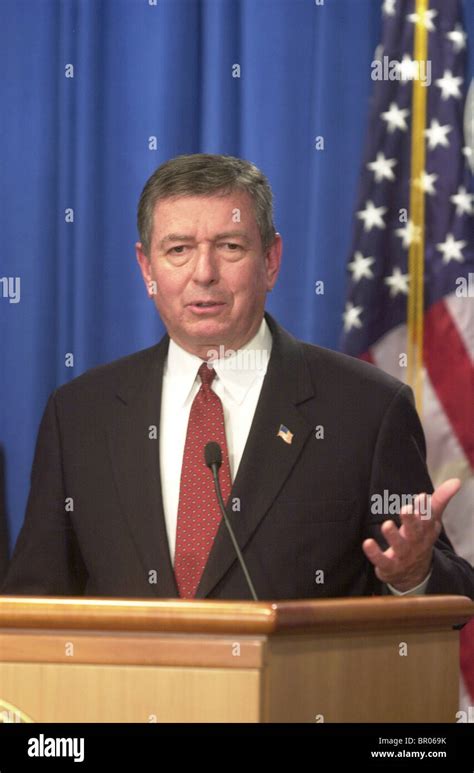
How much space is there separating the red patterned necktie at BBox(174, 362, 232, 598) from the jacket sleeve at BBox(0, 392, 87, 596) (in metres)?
0.33

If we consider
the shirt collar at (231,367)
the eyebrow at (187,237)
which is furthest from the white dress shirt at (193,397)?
the eyebrow at (187,237)

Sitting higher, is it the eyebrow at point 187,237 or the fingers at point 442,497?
the eyebrow at point 187,237

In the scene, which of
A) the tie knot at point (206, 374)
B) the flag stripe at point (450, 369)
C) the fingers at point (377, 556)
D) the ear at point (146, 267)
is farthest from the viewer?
the flag stripe at point (450, 369)

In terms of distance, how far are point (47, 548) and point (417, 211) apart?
1.54m

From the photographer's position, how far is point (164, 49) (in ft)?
12.0

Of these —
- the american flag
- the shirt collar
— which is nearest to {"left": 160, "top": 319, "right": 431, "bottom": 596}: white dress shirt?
the shirt collar

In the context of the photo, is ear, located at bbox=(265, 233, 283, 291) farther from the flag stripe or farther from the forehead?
the flag stripe

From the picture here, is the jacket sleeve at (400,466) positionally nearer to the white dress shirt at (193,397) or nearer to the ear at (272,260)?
the white dress shirt at (193,397)

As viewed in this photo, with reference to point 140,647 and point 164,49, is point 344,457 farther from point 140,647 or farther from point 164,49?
point 164,49

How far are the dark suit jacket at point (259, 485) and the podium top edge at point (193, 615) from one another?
1.81 feet

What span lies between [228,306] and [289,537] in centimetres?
60

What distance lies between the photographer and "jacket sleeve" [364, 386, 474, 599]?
2.67 m

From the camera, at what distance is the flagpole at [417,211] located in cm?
357


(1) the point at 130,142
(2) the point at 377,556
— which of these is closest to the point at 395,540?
(2) the point at 377,556
